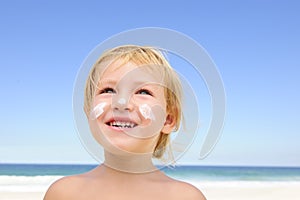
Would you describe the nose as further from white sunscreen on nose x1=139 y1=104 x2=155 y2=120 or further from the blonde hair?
the blonde hair

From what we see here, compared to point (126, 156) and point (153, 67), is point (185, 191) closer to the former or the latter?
point (126, 156)

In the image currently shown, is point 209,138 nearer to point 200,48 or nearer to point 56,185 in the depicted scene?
point 200,48

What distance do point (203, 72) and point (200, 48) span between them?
7 cm

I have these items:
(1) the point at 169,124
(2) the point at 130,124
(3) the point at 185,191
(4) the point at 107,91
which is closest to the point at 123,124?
(2) the point at 130,124

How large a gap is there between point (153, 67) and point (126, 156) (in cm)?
29

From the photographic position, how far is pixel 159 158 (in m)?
1.68

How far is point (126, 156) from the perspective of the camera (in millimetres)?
1566

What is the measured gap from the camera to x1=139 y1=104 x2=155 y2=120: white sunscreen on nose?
147cm

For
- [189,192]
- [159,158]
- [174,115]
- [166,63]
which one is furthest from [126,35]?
[189,192]

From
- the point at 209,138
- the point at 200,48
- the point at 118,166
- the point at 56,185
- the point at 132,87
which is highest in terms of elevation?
the point at 200,48

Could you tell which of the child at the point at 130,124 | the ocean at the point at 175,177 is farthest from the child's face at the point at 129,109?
the ocean at the point at 175,177

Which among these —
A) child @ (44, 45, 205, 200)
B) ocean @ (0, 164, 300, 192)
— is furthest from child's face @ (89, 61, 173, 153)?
ocean @ (0, 164, 300, 192)

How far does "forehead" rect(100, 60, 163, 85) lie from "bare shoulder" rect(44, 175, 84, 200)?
37 centimetres

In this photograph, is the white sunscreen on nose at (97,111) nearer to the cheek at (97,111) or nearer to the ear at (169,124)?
the cheek at (97,111)
